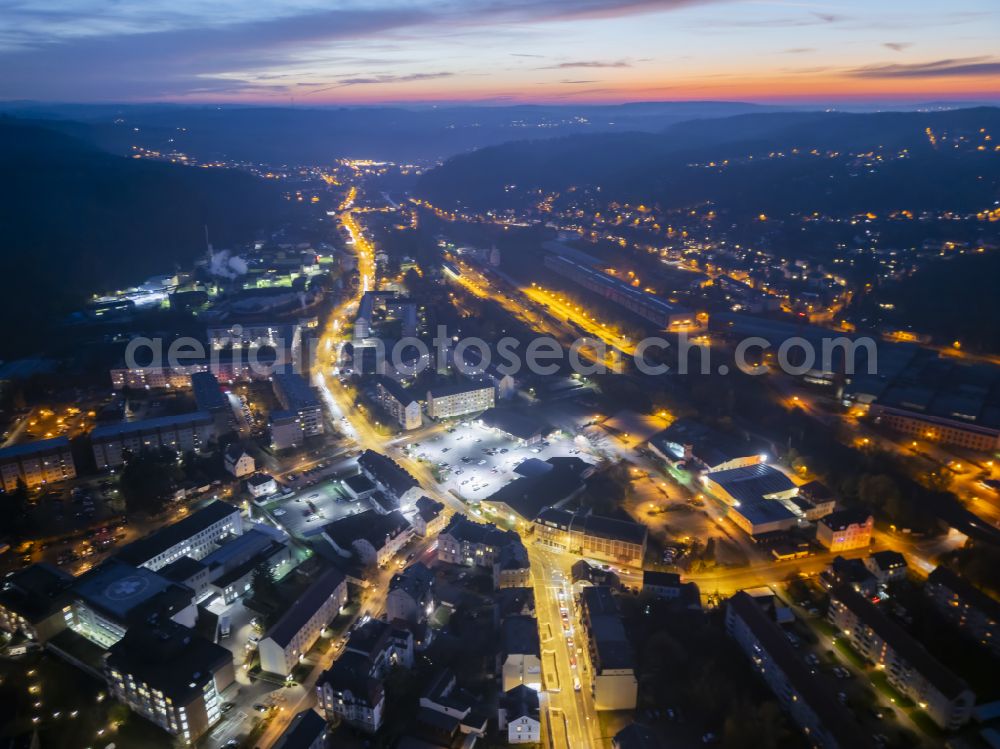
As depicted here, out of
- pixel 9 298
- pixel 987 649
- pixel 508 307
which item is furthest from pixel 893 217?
pixel 9 298

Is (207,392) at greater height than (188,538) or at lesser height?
greater

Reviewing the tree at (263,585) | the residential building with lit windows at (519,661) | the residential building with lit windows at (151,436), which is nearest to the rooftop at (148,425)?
the residential building with lit windows at (151,436)

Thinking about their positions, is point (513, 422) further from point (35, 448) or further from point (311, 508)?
point (35, 448)

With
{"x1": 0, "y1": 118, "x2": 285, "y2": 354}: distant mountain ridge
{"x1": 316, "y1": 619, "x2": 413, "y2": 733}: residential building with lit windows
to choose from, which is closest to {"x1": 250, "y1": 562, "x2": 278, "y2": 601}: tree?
{"x1": 316, "y1": 619, "x2": 413, "y2": 733}: residential building with lit windows

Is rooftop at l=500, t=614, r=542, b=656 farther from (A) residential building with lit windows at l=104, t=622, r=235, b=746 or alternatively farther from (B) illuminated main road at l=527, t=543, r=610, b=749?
(A) residential building with lit windows at l=104, t=622, r=235, b=746

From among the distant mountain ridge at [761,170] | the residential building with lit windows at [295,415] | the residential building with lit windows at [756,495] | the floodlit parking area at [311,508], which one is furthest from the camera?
the distant mountain ridge at [761,170]

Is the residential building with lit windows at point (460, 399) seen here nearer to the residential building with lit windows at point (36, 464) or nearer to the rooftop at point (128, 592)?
the rooftop at point (128, 592)

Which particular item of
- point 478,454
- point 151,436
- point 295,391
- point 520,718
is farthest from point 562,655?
point 151,436
